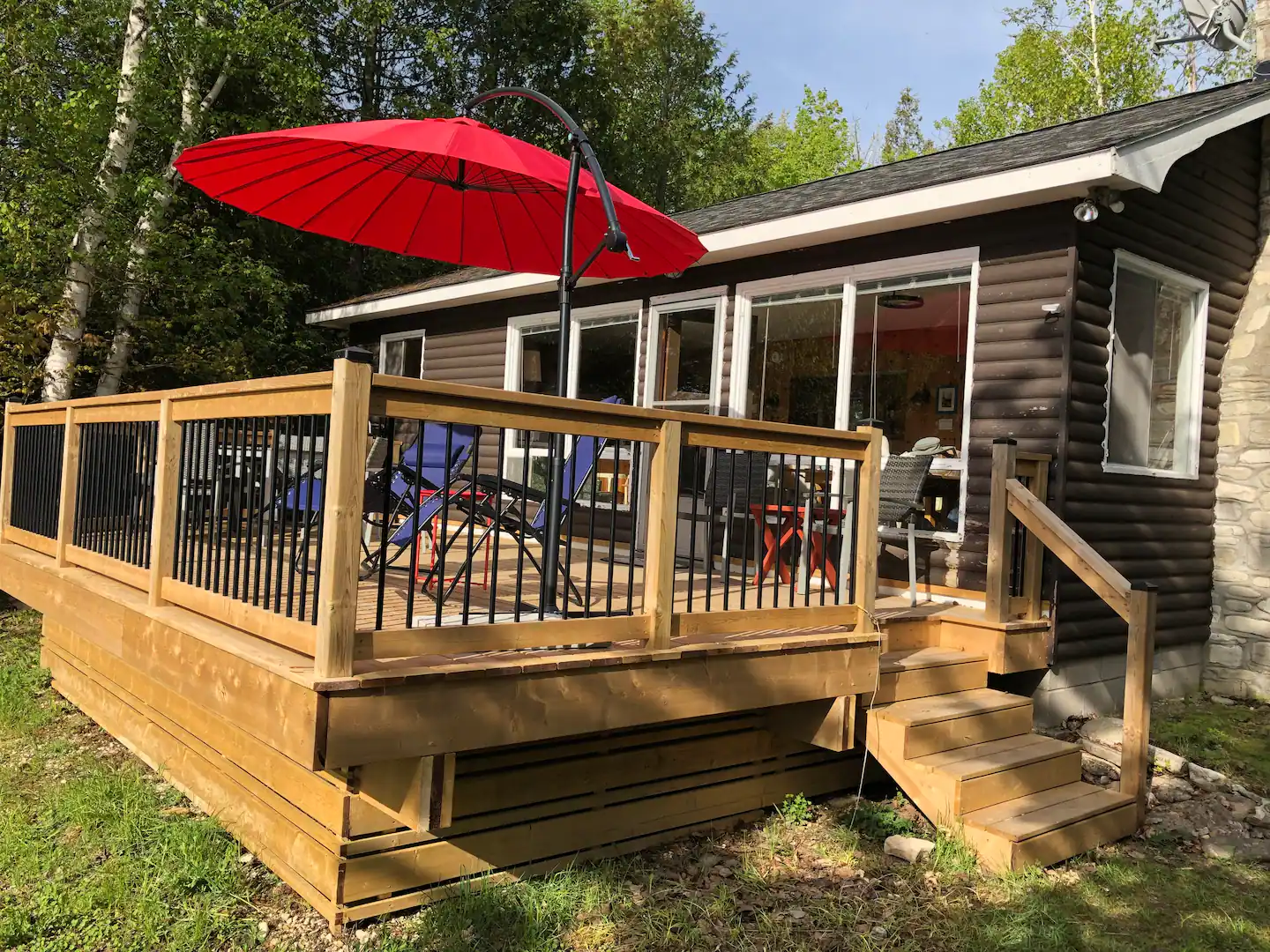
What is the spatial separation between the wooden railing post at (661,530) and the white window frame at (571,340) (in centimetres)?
363

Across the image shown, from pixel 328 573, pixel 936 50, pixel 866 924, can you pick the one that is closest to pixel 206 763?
pixel 328 573

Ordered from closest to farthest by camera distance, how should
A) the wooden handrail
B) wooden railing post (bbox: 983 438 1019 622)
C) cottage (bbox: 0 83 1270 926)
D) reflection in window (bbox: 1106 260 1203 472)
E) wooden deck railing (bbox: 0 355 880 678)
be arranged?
wooden deck railing (bbox: 0 355 880 678), cottage (bbox: 0 83 1270 926), the wooden handrail, wooden railing post (bbox: 983 438 1019 622), reflection in window (bbox: 1106 260 1203 472)

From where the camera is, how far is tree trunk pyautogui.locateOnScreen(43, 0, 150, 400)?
8.27 metres

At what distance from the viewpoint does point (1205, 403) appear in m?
6.12

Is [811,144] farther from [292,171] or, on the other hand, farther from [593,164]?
[593,164]

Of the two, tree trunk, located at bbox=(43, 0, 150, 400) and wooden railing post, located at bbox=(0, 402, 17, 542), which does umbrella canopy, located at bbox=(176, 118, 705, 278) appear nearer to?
wooden railing post, located at bbox=(0, 402, 17, 542)

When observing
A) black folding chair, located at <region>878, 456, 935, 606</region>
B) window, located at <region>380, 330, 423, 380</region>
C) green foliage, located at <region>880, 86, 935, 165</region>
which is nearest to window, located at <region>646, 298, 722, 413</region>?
black folding chair, located at <region>878, 456, 935, 606</region>

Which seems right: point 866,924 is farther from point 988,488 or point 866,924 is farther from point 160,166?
point 160,166

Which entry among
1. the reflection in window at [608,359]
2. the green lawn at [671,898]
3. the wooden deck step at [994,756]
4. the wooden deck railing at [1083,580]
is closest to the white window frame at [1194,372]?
the wooden deck railing at [1083,580]

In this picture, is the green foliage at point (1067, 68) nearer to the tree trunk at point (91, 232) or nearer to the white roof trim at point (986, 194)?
the white roof trim at point (986, 194)

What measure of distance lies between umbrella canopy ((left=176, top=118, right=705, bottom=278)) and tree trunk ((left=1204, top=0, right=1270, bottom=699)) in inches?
165

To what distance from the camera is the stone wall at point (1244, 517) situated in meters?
6.12

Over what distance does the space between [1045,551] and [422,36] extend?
44.4 feet

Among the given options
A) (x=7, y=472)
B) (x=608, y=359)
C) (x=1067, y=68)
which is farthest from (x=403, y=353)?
(x=1067, y=68)
